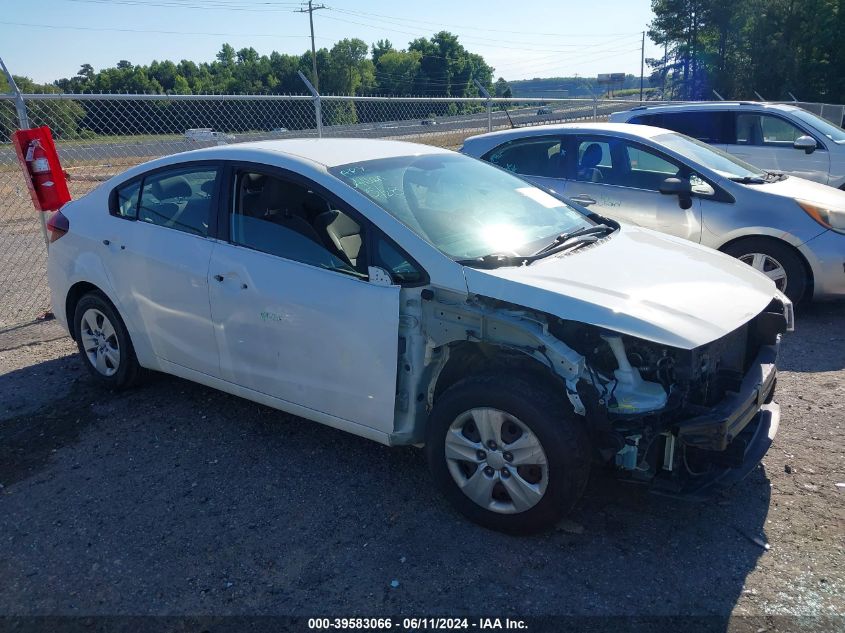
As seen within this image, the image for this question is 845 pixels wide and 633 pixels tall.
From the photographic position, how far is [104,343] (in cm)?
478

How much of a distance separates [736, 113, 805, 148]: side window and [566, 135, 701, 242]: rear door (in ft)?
12.1

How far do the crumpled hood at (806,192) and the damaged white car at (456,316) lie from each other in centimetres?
258

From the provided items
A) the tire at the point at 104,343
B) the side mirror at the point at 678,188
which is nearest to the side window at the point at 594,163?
the side mirror at the point at 678,188

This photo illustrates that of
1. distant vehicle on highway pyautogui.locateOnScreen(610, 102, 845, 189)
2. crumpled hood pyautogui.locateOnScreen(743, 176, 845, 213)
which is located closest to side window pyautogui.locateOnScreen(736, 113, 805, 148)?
distant vehicle on highway pyautogui.locateOnScreen(610, 102, 845, 189)

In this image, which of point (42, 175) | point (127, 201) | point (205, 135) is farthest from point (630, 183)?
point (205, 135)

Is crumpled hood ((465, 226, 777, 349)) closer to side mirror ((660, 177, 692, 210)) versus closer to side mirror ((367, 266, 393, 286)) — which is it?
side mirror ((367, 266, 393, 286))

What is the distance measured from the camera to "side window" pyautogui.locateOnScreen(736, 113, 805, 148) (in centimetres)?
938

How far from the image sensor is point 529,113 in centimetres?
2019

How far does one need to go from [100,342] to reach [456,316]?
9.47 ft

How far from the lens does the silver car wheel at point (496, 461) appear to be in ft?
9.83

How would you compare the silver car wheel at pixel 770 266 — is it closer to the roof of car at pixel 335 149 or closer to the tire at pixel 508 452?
the roof of car at pixel 335 149

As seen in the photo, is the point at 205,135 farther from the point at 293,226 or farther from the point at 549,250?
the point at 549,250

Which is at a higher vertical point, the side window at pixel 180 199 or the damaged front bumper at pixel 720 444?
the side window at pixel 180 199

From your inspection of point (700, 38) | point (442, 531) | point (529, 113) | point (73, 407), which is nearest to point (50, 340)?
point (73, 407)
